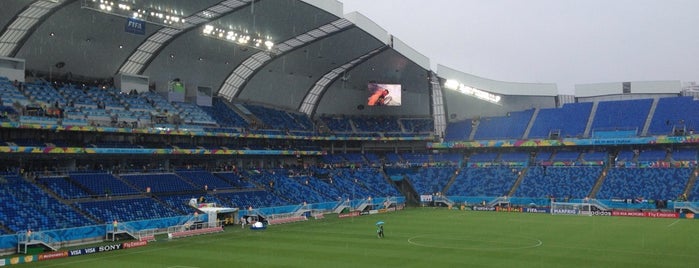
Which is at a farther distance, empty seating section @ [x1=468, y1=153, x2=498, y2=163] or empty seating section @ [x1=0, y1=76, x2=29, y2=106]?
empty seating section @ [x1=468, y1=153, x2=498, y2=163]

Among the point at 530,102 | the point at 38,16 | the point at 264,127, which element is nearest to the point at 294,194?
the point at 264,127

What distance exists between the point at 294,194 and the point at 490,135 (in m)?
32.0

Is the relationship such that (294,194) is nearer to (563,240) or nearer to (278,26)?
(278,26)

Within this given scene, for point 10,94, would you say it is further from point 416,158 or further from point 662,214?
point 662,214

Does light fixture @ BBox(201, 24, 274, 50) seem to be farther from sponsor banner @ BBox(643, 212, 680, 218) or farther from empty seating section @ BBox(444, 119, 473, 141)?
sponsor banner @ BBox(643, 212, 680, 218)

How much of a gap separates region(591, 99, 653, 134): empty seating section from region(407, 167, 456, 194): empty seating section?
753 inches

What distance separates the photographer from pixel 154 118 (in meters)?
54.6

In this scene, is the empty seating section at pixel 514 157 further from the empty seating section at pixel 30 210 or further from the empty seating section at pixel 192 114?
the empty seating section at pixel 30 210

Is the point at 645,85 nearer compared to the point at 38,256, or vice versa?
the point at 38,256

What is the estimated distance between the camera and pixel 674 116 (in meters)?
69.2

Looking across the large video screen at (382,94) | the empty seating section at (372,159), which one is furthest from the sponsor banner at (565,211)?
the empty seating section at (372,159)

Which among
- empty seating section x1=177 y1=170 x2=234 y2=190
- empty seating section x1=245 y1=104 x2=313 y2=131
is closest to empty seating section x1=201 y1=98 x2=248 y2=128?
empty seating section x1=245 y1=104 x2=313 y2=131

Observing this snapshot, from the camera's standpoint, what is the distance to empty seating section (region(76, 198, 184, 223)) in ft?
136

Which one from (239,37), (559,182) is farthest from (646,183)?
(239,37)
